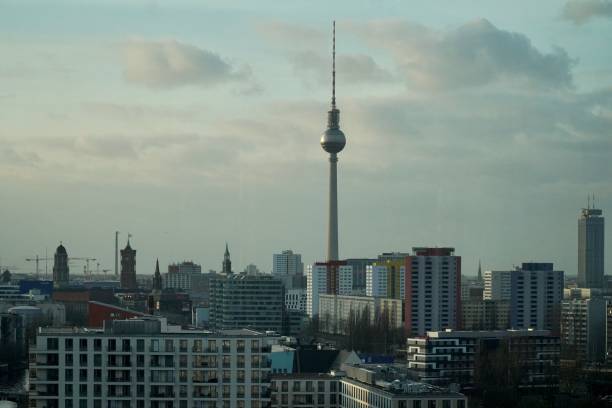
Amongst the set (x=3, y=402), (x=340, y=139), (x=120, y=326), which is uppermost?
(x=340, y=139)

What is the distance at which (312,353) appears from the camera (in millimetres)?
49312

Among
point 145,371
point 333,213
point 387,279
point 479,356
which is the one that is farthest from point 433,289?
point 145,371

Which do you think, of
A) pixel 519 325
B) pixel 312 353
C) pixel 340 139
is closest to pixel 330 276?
pixel 340 139

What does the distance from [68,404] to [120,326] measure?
2250mm

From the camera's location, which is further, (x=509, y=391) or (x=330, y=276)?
(x=330, y=276)

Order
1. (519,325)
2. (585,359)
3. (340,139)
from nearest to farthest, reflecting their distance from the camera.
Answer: (585,359) < (519,325) < (340,139)

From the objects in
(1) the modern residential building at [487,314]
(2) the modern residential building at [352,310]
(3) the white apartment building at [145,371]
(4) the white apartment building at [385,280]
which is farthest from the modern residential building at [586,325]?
(3) the white apartment building at [145,371]

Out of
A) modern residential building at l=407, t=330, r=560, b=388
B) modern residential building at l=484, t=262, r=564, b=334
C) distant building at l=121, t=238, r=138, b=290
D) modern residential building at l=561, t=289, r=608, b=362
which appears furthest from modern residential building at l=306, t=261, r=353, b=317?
modern residential building at l=407, t=330, r=560, b=388

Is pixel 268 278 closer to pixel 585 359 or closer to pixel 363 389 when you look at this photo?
pixel 585 359

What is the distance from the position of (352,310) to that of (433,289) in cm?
912

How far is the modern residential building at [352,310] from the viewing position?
286 ft

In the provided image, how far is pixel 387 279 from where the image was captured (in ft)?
331

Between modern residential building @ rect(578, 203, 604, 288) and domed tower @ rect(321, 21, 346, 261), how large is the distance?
2742 centimetres

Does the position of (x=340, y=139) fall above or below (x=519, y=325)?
above
